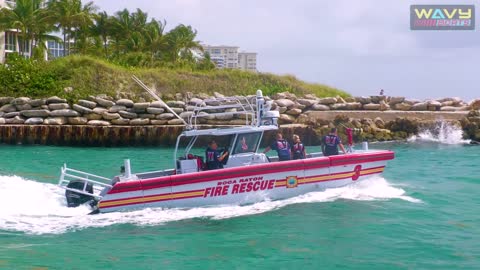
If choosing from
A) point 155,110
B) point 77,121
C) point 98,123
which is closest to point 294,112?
point 155,110

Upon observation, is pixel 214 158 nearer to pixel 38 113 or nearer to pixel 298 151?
pixel 298 151

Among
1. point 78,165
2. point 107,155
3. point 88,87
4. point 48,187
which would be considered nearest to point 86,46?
point 88,87

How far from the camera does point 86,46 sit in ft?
174

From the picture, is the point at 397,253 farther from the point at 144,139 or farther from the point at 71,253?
the point at 144,139

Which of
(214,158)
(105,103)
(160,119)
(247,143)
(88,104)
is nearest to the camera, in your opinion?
(214,158)

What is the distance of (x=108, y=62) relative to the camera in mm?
40531

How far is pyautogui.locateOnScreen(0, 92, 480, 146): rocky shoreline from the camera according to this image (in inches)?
1204

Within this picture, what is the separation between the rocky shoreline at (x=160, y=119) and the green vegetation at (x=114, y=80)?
2.06 meters

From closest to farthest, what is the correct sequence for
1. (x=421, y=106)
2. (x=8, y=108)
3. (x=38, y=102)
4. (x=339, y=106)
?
(x=38, y=102) < (x=8, y=108) < (x=339, y=106) < (x=421, y=106)

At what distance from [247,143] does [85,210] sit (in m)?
3.96

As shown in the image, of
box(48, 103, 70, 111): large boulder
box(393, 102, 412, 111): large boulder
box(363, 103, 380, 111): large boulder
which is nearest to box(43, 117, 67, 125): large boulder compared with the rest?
box(48, 103, 70, 111): large boulder

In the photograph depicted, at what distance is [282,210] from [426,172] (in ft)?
28.6

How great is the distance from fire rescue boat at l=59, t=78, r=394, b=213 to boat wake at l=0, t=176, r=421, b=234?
0.61ft

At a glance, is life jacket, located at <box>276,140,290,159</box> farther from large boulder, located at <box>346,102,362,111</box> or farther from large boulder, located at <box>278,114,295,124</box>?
large boulder, located at <box>346,102,362,111</box>
